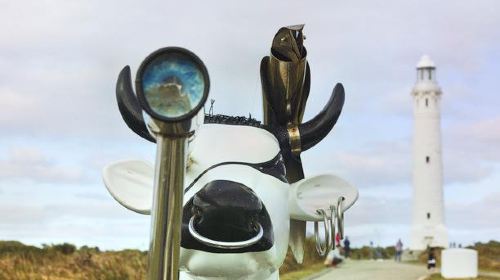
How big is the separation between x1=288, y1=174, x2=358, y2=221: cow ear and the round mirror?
1.87 metres

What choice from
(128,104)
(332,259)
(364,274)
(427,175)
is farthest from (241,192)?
(427,175)

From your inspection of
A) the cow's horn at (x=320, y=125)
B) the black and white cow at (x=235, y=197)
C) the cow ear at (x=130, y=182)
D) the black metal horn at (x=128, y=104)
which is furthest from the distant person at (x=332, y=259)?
the black metal horn at (x=128, y=104)

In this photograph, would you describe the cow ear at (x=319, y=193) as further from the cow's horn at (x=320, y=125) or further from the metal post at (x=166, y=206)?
the metal post at (x=166, y=206)

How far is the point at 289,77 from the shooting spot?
498cm

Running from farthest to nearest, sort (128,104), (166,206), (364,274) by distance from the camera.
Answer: (364,274) → (128,104) → (166,206)

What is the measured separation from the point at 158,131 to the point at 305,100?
7.28 feet

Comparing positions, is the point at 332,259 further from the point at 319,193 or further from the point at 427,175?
the point at 427,175

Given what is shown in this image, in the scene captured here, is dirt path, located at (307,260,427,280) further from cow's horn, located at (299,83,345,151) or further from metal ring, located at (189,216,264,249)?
metal ring, located at (189,216,264,249)

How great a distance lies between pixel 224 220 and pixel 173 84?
1.07 meters

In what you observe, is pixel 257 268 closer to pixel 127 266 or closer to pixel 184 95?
pixel 184 95

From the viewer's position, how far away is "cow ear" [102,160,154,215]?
4777mm

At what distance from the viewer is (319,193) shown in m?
4.92

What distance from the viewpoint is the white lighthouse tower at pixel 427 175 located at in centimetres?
4472

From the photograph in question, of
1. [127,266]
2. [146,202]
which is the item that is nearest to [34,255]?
[127,266]
